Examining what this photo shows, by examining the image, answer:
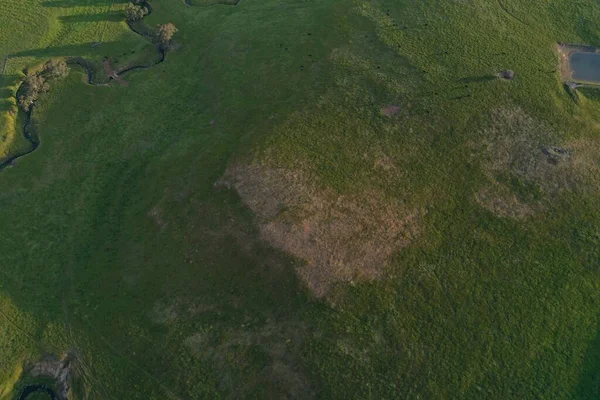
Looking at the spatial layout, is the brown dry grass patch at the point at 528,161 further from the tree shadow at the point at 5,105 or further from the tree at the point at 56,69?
the tree shadow at the point at 5,105

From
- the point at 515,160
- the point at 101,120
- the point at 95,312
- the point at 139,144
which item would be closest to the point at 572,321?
the point at 515,160

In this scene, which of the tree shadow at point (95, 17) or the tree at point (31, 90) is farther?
the tree shadow at point (95, 17)

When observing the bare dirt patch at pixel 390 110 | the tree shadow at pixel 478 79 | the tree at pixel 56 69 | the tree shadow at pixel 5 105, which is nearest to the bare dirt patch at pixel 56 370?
the tree shadow at pixel 5 105

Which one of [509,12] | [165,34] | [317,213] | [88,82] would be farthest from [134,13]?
[509,12]

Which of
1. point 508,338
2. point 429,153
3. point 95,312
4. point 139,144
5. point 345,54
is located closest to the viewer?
point 508,338

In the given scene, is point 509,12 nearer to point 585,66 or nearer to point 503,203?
point 585,66

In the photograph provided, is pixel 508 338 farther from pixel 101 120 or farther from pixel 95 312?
pixel 101 120

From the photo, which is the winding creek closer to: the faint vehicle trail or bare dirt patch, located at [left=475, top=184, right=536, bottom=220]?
bare dirt patch, located at [left=475, top=184, right=536, bottom=220]
